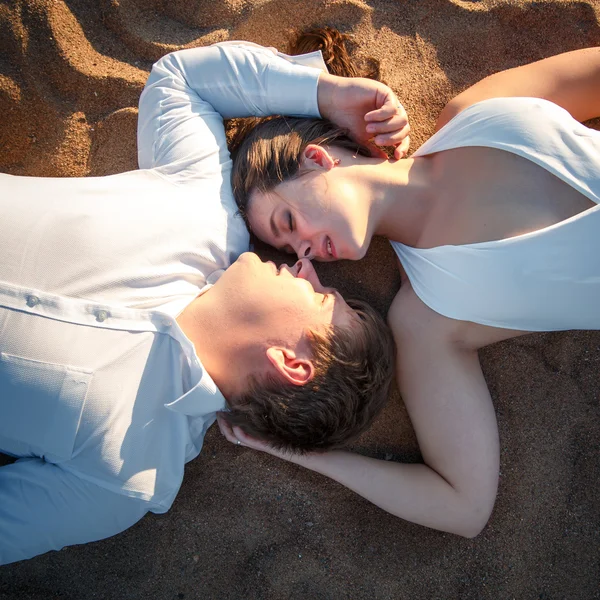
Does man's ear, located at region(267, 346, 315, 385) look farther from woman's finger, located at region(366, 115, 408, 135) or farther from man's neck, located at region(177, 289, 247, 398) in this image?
woman's finger, located at region(366, 115, 408, 135)

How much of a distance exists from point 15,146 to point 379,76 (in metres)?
2.01

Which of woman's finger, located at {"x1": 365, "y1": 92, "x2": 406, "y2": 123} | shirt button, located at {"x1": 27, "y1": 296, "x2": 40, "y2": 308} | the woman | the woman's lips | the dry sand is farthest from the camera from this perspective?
the dry sand

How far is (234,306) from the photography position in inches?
78.0

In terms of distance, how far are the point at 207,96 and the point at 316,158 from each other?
685mm

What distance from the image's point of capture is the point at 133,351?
191 centimetres

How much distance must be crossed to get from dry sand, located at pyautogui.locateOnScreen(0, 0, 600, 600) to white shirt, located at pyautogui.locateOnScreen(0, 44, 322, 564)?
1.61ft

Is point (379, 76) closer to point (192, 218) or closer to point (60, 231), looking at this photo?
point (192, 218)

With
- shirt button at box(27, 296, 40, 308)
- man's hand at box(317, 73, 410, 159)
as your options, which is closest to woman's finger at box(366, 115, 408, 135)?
man's hand at box(317, 73, 410, 159)

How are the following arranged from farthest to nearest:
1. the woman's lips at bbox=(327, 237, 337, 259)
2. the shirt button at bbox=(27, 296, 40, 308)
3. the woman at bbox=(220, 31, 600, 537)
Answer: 1. the woman's lips at bbox=(327, 237, 337, 259)
2. the woman at bbox=(220, 31, 600, 537)
3. the shirt button at bbox=(27, 296, 40, 308)

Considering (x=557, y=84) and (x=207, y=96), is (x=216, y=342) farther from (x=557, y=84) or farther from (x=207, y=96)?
(x=557, y=84)

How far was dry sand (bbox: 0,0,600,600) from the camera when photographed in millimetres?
2400

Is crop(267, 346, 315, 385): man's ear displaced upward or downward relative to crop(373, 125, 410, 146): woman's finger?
downward

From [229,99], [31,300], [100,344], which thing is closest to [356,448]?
[100,344]

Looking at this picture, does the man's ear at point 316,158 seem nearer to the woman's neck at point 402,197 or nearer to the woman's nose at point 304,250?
the woman's neck at point 402,197
